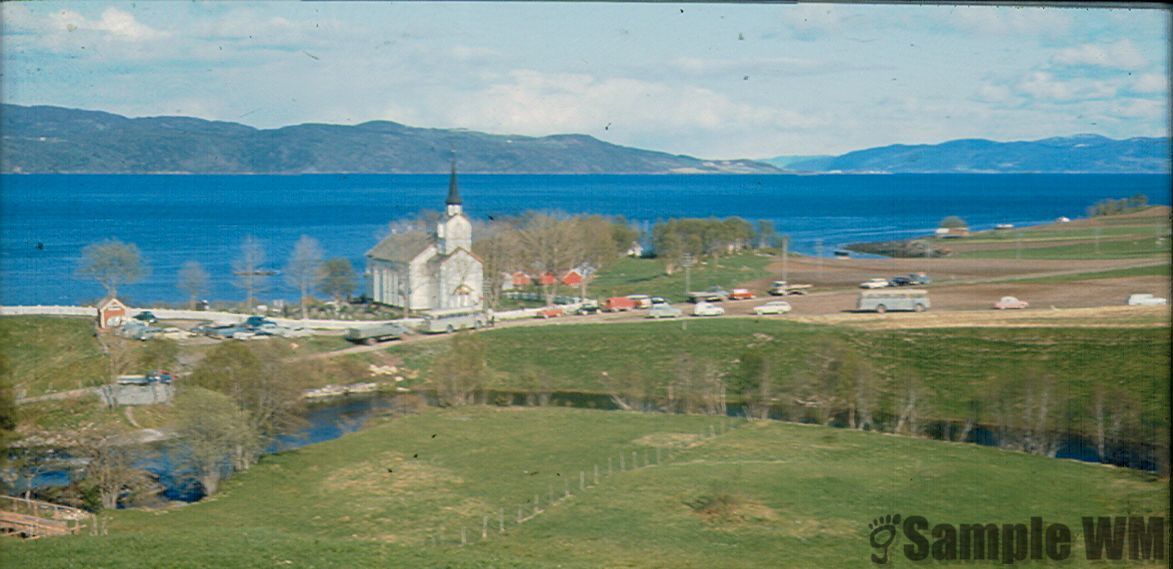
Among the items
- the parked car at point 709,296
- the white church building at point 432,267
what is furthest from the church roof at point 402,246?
the parked car at point 709,296

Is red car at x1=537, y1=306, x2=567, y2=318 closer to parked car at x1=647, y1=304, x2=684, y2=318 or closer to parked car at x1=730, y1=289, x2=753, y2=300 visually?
parked car at x1=647, y1=304, x2=684, y2=318

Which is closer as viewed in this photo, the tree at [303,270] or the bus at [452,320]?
the bus at [452,320]

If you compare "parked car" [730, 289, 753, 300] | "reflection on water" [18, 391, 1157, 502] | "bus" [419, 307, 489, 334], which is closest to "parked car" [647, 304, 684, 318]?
"parked car" [730, 289, 753, 300]

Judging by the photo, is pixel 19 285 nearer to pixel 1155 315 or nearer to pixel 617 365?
pixel 617 365

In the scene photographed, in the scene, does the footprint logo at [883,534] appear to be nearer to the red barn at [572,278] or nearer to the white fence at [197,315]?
the white fence at [197,315]

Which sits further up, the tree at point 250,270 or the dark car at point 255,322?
the tree at point 250,270

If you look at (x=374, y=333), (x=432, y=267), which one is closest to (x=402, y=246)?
(x=432, y=267)
